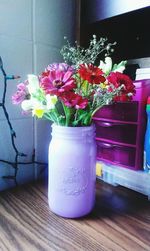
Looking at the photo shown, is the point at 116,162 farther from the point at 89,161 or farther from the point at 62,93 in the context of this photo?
the point at 62,93

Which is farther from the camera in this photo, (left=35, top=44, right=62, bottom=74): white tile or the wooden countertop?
(left=35, top=44, right=62, bottom=74): white tile

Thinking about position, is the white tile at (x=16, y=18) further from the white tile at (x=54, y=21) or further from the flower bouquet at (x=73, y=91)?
the flower bouquet at (x=73, y=91)

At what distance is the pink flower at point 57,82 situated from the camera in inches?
18.5

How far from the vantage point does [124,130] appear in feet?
2.35

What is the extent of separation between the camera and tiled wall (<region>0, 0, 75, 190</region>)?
68 cm

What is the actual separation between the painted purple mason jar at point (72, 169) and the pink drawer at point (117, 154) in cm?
19

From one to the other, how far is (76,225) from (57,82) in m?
0.34

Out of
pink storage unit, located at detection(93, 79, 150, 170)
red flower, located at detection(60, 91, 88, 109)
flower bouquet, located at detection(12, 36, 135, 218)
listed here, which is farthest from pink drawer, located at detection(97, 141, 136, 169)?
red flower, located at detection(60, 91, 88, 109)

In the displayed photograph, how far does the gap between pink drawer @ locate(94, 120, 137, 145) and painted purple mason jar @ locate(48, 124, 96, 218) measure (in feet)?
0.63

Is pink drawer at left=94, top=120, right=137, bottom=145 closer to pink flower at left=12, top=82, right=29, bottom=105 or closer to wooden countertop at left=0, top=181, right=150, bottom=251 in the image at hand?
wooden countertop at left=0, top=181, right=150, bottom=251

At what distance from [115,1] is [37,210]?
0.69 m

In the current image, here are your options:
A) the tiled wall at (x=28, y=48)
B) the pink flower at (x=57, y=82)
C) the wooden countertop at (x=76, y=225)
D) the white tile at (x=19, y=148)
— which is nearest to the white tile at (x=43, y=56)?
the tiled wall at (x=28, y=48)

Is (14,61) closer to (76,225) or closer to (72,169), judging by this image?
(72,169)

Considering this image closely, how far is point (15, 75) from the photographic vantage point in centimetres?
71
